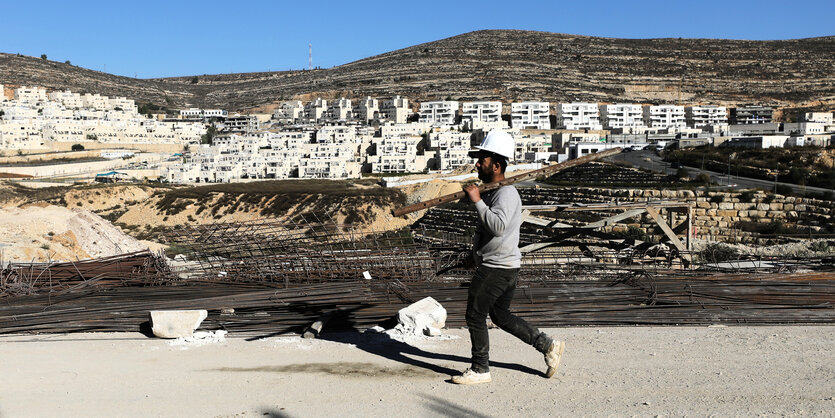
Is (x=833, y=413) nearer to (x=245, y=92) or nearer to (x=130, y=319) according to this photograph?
(x=130, y=319)

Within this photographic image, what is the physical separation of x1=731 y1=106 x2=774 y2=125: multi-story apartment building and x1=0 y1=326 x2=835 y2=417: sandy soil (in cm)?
9252

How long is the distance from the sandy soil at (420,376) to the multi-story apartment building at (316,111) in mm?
94849

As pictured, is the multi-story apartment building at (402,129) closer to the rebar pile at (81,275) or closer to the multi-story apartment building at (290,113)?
the multi-story apartment building at (290,113)

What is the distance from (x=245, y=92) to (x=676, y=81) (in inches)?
3126

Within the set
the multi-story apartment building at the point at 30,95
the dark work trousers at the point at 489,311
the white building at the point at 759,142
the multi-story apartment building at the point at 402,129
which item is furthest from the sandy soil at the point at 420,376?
the multi-story apartment building at the point at 30,95

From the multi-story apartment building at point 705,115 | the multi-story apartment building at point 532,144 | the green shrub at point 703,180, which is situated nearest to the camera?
the green shrub at point 703,180

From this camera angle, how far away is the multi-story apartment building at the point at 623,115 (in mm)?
92125

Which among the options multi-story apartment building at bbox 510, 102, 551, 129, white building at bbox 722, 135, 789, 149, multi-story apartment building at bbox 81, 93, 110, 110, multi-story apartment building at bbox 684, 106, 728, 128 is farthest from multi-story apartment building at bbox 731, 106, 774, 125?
multi-story apartment building at bbox 81, 93, 110, 110

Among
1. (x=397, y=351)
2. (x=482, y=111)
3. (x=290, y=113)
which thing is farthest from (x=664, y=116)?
(x=397, y=351)

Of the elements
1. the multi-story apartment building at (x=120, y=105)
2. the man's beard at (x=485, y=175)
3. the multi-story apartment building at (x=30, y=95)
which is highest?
the multi-story apartment building at (x=30, y=95)

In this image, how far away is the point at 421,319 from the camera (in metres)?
5.29

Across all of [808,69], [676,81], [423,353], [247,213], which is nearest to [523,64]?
[676,81]

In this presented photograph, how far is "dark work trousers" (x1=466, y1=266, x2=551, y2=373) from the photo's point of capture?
12.8 ft

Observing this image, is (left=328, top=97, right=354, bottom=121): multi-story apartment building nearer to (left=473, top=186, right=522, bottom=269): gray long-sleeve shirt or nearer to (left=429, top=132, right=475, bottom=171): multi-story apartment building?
(left=429, top=132, right=475, bottom=171): multi-story apartment building
